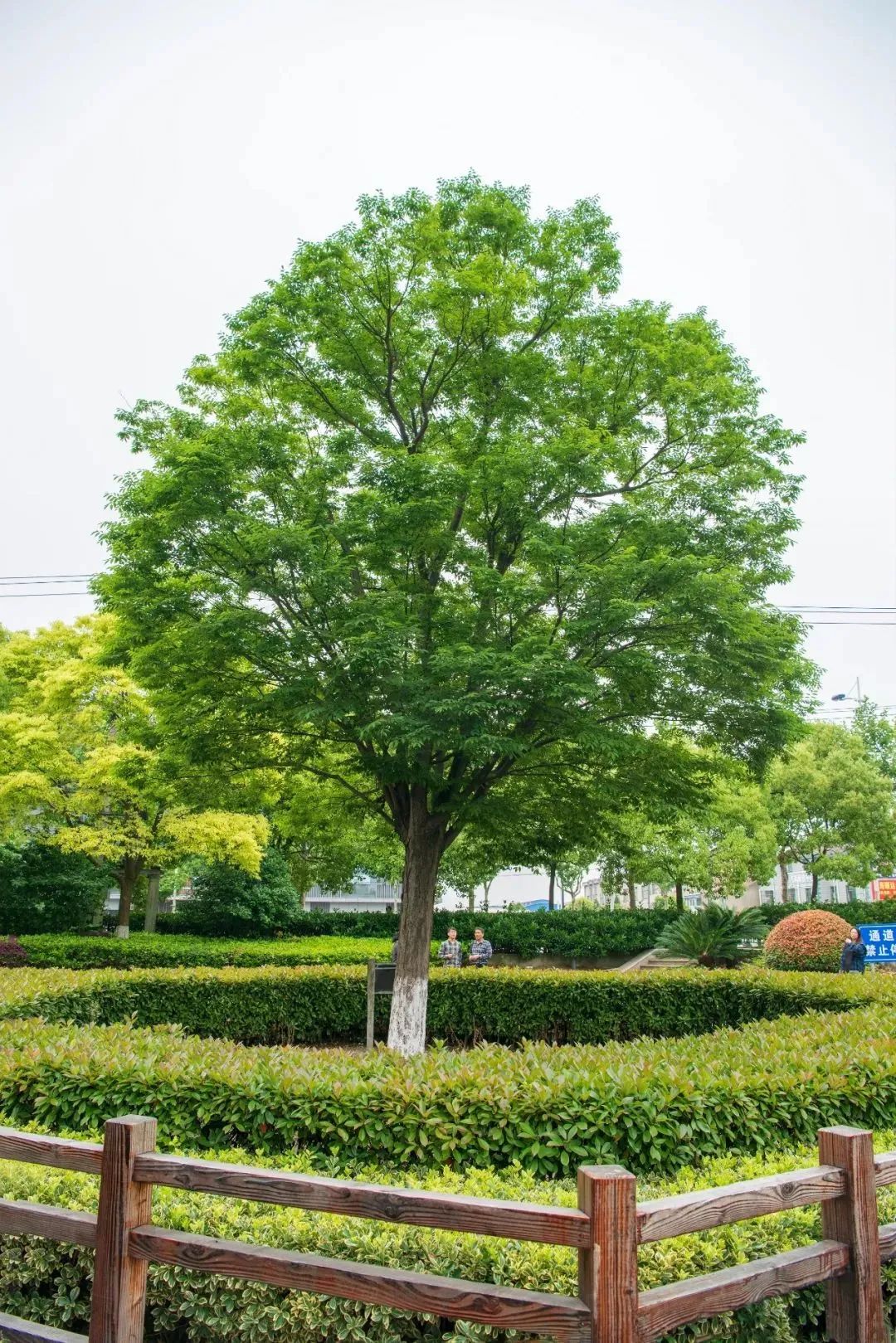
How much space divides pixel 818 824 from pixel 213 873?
70.3 feet

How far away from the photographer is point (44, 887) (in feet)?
87.6

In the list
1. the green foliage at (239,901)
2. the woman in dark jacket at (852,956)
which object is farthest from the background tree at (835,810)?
the woman in dark jacket at (852,956)

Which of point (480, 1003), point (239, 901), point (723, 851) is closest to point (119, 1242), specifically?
point (480, 1003)

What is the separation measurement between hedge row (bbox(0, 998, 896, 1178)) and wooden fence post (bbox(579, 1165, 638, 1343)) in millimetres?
2430

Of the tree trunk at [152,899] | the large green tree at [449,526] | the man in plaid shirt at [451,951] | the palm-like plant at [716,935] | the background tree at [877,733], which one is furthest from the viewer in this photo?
the background tree at [877,733]

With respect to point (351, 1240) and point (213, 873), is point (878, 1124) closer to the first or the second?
point (351, 1240)

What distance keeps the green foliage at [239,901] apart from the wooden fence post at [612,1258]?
2610 cm

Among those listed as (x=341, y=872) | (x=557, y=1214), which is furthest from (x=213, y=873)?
(x=557, y=1214)

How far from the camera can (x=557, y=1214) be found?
2.62m

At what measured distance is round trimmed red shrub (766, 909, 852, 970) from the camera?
18.8 metres

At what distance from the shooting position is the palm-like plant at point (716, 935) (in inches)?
896

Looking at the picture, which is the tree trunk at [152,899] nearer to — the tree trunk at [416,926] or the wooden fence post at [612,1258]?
the tree trunk at [416,926]

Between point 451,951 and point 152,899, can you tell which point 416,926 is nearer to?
point 451,951

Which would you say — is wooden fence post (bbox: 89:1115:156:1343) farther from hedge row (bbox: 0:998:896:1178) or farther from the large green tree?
the large green tree
